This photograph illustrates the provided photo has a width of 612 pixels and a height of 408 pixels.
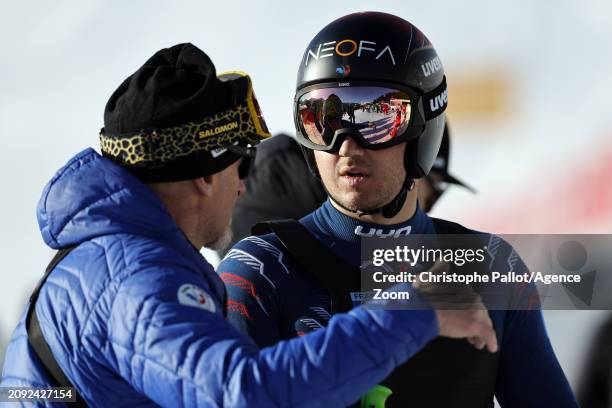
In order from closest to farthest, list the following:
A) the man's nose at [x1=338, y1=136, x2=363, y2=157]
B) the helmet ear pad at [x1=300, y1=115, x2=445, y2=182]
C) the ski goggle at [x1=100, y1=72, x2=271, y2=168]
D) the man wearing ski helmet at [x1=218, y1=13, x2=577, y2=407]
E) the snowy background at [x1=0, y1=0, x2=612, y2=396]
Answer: the ski goggle at [x1=100, y1=72, x2=271, y2=168], the man wearing ski helmet at [x1=218, y1=13, x2=577, y2=407], the man's nose at [x1=338, y1=136, x2=363, y2=157], the helmet ear pad at [x1=300, y1=115, x2=445, y2=182], the snowy background at [x1=0, y1=0, x2=612, y2=396]

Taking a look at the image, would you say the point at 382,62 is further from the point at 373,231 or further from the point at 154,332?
the point at 154,332

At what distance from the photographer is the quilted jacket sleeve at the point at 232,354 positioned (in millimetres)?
2018

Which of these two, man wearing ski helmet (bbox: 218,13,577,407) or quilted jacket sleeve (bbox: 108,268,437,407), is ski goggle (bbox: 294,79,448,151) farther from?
quilted jacket sleeve (bbox: 108,268,437,407)

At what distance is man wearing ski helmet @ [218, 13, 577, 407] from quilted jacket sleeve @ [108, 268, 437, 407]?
2.36ft

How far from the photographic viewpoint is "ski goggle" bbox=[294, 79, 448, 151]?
3094 millimetres

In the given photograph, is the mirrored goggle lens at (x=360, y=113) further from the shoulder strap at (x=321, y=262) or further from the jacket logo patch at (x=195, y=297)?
the jacket logo patch at (x=195, y=297)

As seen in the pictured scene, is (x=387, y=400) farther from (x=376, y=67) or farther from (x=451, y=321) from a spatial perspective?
(x=376, y=67)

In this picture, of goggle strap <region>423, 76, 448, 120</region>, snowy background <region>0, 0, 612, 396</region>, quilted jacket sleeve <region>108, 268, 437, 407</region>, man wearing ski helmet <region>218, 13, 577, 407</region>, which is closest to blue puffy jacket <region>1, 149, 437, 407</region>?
quilted jacket sleeve <region>108, 268, 437, 407</region>

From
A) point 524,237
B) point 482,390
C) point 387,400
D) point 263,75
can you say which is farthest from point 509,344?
point 263,75

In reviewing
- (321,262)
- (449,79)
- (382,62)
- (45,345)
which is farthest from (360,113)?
(449,79)

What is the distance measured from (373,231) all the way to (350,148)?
9.8 inches

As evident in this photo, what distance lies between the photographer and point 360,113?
310 cm

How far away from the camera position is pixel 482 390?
9.73 feet

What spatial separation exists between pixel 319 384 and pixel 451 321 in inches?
13.4
